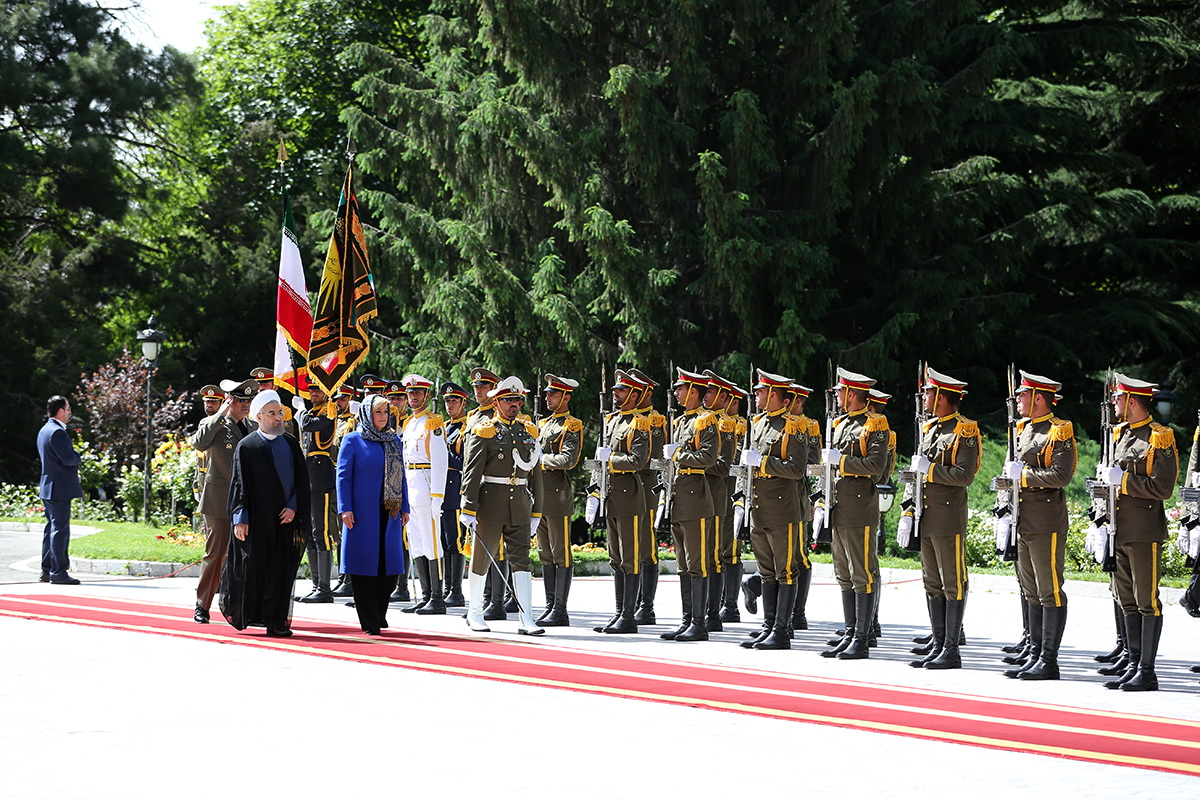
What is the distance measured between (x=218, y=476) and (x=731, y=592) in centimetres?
509

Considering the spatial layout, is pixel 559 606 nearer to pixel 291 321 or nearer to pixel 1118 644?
pixel 1118 644

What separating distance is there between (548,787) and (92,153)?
33764 mm

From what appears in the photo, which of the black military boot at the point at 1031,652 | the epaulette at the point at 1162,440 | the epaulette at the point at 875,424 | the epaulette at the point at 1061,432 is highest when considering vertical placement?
the epaulette at the point at 875,424

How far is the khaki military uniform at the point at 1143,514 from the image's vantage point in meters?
10.7

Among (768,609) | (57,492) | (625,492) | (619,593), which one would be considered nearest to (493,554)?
(619,593)

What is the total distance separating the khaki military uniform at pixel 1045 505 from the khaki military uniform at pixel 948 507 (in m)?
0.42

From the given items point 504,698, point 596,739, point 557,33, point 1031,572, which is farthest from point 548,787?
point 557,33

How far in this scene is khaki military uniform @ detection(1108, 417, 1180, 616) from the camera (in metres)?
10.7

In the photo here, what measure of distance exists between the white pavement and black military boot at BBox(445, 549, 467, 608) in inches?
138

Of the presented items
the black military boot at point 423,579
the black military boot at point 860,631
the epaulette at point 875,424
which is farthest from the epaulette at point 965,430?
the black military boot at point 423,579

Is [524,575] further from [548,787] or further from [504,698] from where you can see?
[548,787]

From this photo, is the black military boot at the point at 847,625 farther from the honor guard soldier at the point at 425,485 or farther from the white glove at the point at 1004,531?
the honor guard soldier at the point at 425,485

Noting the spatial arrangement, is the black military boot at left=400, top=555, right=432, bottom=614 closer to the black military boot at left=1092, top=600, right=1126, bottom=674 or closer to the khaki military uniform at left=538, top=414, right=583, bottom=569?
the khaki military uniform at left=538, top=414, right=583, bottom=569

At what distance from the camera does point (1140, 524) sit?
1074 centimetres
